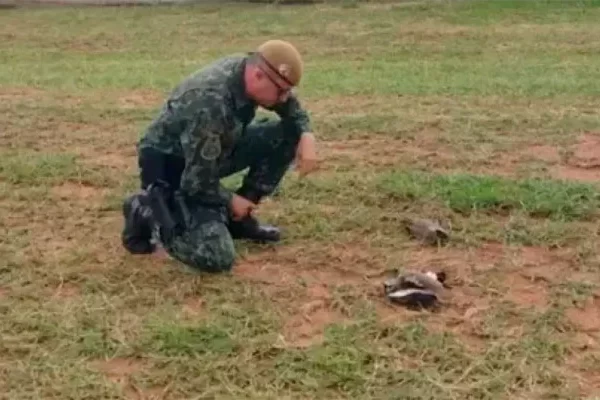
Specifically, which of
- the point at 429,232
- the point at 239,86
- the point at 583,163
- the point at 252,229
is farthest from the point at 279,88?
the point at 583,163

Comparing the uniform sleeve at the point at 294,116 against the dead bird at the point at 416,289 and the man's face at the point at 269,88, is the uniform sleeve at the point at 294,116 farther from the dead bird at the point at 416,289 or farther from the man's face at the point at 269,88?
the dead bird at the point at 416,289

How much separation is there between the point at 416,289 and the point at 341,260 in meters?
0.56

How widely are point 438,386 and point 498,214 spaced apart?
5.97ft

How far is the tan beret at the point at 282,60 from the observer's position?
398cm

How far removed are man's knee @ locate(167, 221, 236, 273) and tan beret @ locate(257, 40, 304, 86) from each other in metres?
0.67

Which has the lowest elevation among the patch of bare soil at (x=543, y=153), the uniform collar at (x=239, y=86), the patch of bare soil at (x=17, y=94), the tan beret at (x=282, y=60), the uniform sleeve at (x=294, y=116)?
the patch of bare soil at (x=17, y=94)

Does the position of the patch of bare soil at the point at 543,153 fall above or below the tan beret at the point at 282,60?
below

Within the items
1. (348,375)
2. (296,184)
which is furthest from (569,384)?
(296,184)

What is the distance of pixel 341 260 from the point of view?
14.7 ft

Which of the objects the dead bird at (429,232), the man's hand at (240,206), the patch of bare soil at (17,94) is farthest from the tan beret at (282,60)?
the patch of bare soil at (17,94)

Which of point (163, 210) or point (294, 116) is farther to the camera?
point (294, 116)

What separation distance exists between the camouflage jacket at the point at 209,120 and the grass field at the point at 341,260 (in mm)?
346

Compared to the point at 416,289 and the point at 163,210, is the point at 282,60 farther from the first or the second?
the point at 416,289

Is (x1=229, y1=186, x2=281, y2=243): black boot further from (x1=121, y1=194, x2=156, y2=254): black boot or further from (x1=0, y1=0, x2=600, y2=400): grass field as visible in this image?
(x1=121, y1=194, x2=156, y2=254): black boot
